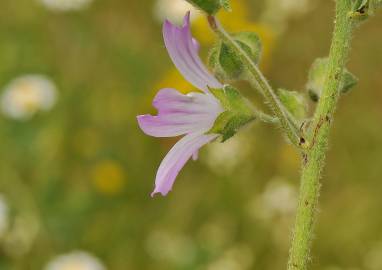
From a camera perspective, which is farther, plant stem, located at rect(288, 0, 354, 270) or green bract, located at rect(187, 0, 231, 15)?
plant stem, located at rect(288, 0, 354, 270)

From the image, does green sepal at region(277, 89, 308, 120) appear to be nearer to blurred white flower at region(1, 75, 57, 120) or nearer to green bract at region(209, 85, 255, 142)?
green bract at region(209, 85, 255, 142)

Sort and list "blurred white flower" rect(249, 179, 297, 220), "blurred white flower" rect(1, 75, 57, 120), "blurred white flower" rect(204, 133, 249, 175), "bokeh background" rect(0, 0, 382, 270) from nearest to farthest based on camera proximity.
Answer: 1. "bokeh background" rect(0, 0, 382, 270)
2. "blurred white flower" rect(249, 179, 297, 220)
3. "blurred white flower" rect(204, 133, 249, 175)
4. "blurred white flower" rect(1, 75, 57, 120)

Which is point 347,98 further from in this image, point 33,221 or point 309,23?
point 33,221

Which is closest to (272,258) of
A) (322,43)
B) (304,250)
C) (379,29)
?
(322,43)

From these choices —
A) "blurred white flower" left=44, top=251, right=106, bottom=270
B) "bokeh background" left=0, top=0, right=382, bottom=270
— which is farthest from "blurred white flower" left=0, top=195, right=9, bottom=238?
"blurred white flower" left=44, top=251, right=106, bottom=270

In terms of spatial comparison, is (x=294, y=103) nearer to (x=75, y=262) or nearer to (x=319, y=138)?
(x=319, y=138)

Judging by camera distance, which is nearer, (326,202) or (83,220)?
(83,220)

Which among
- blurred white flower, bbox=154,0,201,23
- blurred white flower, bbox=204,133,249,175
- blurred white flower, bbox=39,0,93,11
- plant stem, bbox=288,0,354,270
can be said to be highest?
plant stem, bbox=288,0,354,270
